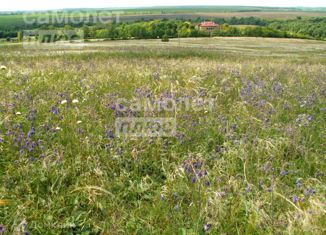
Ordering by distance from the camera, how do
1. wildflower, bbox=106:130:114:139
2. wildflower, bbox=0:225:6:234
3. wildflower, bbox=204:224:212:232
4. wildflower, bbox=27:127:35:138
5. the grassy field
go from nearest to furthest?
wildflower, bbox=0:225:6:234, wildflower, bbox=204:224:212:232, the grassy field, wildflower, bbox=27:127:35:138, wildflower, bbox=106:130:114:139

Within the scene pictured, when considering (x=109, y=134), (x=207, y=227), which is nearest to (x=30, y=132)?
(x=109, y=134)

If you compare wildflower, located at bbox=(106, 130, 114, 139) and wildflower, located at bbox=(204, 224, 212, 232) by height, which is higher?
wildflower, located at bbox=(106, 130, 114, 139)

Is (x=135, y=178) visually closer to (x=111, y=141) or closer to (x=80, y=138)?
(x=111, y=141)

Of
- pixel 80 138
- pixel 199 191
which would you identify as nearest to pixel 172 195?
pixel 199 191

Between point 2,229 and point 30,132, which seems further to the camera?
point 30,132

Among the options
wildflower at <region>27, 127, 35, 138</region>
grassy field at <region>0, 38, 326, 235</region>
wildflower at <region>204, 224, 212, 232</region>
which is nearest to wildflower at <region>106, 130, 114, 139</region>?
grassy field at <region>0, 38, 326, 235</region>

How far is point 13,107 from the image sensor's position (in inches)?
203

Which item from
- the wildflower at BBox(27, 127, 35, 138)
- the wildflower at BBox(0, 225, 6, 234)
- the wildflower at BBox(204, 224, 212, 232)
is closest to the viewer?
the wildflower at BBox(0, 225, 6, 234)

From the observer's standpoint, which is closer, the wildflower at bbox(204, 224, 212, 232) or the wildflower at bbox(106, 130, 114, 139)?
the wildflower at bbox(204, 224, 212, 232)

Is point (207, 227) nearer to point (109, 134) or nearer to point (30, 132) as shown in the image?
point (109, 134)

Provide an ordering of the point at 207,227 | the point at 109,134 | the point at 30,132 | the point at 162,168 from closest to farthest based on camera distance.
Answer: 1. the point at 207,227
2. the point at 162,168
3. the point at 30,132
4. the point at 109,134

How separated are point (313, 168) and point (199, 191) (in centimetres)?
187

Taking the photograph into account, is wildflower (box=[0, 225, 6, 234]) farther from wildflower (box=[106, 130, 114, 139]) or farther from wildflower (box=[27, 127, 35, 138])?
wildflower (box=[106, 130, 114, 139])

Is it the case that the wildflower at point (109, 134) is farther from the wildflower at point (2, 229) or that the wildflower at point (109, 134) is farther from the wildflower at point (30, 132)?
the wildflower at point (2, 229)
